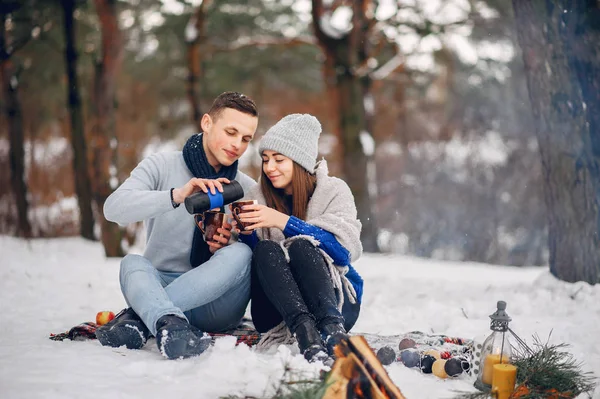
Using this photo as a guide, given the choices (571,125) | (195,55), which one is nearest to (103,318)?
(571,125)

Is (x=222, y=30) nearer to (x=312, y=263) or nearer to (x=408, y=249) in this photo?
(x=408, y=249)

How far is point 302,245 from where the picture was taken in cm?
286

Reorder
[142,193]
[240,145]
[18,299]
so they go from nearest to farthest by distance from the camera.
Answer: [142,193]
[240,145]
[18,299]

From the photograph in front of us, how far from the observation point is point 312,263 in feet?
9.12

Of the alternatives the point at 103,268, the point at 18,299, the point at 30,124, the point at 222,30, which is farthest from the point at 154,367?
the point at 30,124

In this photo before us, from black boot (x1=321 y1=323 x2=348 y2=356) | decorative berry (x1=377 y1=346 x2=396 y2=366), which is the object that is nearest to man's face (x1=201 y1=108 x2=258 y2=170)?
black boot (x1=321 y1=323 x2=348 y2=356)

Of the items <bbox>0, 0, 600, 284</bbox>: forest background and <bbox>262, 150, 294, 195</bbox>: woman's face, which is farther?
<bbox>0, 0, 600, 284</bbox>: forest background

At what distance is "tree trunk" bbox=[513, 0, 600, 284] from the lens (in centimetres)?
452

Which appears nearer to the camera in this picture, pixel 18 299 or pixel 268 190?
pixel 268 190

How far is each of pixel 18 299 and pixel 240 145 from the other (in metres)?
2.18

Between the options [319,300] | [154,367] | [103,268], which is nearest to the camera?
[154,367]

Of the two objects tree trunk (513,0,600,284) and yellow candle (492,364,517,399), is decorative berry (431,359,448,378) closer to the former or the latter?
yellow candle (492,364,517,399)

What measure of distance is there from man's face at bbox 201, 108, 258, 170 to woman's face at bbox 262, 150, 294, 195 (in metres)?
0.15

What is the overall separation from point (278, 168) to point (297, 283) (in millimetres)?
Result: 677
